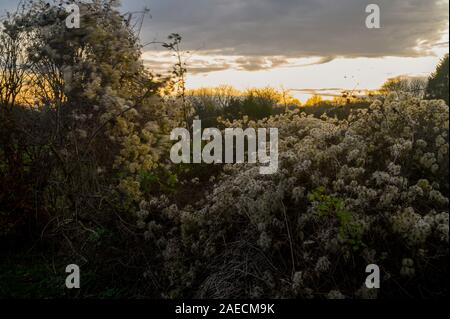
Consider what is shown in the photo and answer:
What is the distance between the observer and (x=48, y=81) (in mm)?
5770

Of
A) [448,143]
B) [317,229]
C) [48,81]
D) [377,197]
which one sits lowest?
[317,229]

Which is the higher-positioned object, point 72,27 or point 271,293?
point 72,27

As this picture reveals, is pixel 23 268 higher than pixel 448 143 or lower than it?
lower

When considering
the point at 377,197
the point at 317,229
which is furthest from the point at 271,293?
the point at 377,197

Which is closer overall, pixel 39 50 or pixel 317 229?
pixel 317 229

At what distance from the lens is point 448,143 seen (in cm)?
447
